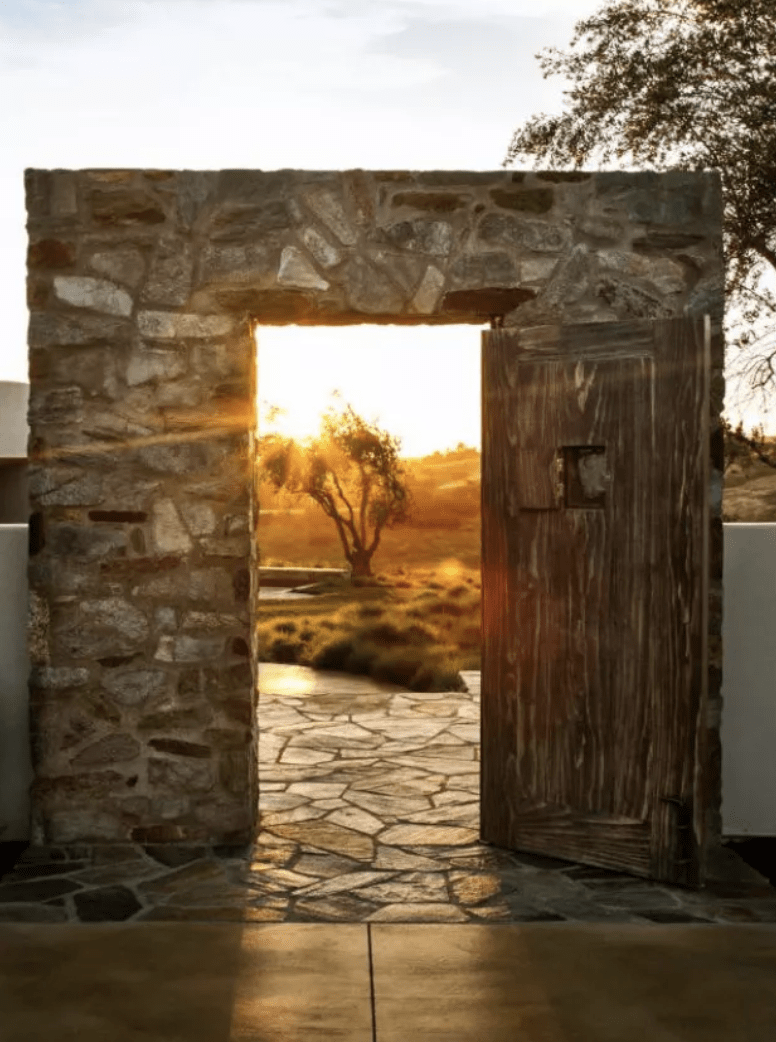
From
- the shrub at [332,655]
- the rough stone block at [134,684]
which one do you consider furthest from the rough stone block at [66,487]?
the shrub at [332,655]

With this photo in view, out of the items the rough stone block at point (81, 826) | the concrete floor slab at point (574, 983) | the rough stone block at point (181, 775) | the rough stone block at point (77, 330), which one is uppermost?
the rough stone block at point (77, 330)

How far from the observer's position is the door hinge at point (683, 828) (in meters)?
5.01

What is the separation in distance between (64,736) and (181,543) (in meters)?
1.04

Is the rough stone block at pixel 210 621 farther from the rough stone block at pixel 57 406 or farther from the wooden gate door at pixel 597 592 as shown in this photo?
the wooden gate door at pixel 597 592

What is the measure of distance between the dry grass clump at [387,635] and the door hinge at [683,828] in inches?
213

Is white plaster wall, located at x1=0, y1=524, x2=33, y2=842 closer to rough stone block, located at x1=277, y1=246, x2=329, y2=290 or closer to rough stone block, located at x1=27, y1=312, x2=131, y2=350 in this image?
rough stone block, located at x1=27, y1=312, x2=131, y2=350

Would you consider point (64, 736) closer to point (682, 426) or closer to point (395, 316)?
point (395, 316)

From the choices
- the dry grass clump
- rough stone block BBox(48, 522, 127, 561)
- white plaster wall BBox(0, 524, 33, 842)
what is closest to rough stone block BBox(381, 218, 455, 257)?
rough stone block BBox(48, 522, 127, 561)

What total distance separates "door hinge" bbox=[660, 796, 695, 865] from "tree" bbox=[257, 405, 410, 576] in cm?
1998

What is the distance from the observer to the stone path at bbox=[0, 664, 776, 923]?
4.74 metres

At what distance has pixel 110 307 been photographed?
554 cm

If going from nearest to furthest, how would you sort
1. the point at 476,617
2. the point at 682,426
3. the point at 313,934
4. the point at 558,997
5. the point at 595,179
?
the point at 558,997 → the point at 313,934 → the point at 682,426 → the point at 595,179 → the point at 476,617

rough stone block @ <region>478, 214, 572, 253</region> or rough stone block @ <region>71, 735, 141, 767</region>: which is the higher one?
rough stone block @ <region>478, 214, 572, 253</region>

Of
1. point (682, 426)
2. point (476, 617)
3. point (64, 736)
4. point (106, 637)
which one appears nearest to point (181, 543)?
point (106, 637)
